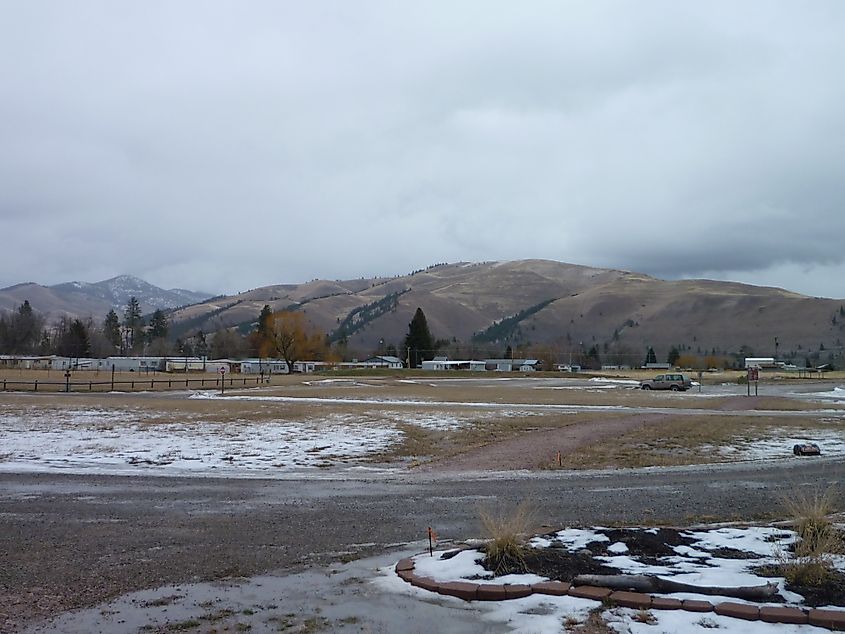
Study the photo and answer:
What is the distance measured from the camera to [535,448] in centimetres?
2111

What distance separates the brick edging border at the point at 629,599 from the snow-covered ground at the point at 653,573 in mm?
83

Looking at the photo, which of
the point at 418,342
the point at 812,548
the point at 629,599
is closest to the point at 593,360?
the point at 418,342

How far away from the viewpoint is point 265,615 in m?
6.80

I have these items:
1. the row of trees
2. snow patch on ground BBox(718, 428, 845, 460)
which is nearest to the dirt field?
snow patch on ground BBox(718, 428, 845, 460)

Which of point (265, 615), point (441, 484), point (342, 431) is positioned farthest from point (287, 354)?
point (265, 615)

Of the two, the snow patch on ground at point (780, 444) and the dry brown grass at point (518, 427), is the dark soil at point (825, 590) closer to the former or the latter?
the dry brown grass at point (518, 427)

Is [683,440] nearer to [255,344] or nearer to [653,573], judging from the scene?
[653,573]

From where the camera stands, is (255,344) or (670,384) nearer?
(670,384)

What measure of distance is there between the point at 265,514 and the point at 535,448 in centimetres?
1090

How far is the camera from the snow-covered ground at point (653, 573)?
6.13 m

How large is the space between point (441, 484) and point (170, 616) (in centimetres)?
880

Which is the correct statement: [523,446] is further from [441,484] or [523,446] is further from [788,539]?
[788,539]

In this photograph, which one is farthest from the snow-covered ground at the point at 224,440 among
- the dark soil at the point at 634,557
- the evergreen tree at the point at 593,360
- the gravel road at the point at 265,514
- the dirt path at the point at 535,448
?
the evergreen tree at the point at 593,360

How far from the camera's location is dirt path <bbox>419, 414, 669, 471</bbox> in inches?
715
